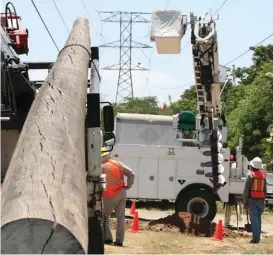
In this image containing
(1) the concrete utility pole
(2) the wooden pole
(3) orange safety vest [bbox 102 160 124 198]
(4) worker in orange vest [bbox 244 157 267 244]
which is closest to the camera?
(2) the wooden pole

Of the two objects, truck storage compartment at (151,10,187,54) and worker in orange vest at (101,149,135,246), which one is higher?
truck storage compartment at (151,10,187,54)

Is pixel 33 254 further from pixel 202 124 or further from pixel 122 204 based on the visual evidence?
pixel 202 124

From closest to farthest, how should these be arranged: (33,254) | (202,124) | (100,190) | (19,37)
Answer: (33,254) < (100,190) < (19,37) < (202,124)

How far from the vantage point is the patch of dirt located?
14.5 meters

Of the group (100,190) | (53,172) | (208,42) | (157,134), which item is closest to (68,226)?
(53,172)

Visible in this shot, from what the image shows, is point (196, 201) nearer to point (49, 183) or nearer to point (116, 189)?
point (116, 189)

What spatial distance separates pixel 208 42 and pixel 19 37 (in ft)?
23.1

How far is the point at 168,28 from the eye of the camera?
14.2m

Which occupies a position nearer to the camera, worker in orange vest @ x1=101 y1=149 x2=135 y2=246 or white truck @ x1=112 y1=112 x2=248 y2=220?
worker in orange vest @ x1=101 y1=149 x2=135 y2=246

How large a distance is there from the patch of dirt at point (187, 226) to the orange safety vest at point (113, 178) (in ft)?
13.4

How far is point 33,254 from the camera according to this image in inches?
123

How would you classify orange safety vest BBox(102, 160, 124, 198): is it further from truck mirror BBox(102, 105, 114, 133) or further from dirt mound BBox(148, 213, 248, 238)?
dirt mound BBox(148, 213, 248, 238)

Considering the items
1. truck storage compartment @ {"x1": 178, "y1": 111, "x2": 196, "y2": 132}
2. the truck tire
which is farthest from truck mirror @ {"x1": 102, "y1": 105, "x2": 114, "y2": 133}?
truck storage compartment @ {"x1": 178, "y1": 111, "x2": 196, "y2": 132}

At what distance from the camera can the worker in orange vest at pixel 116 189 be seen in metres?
10.0
